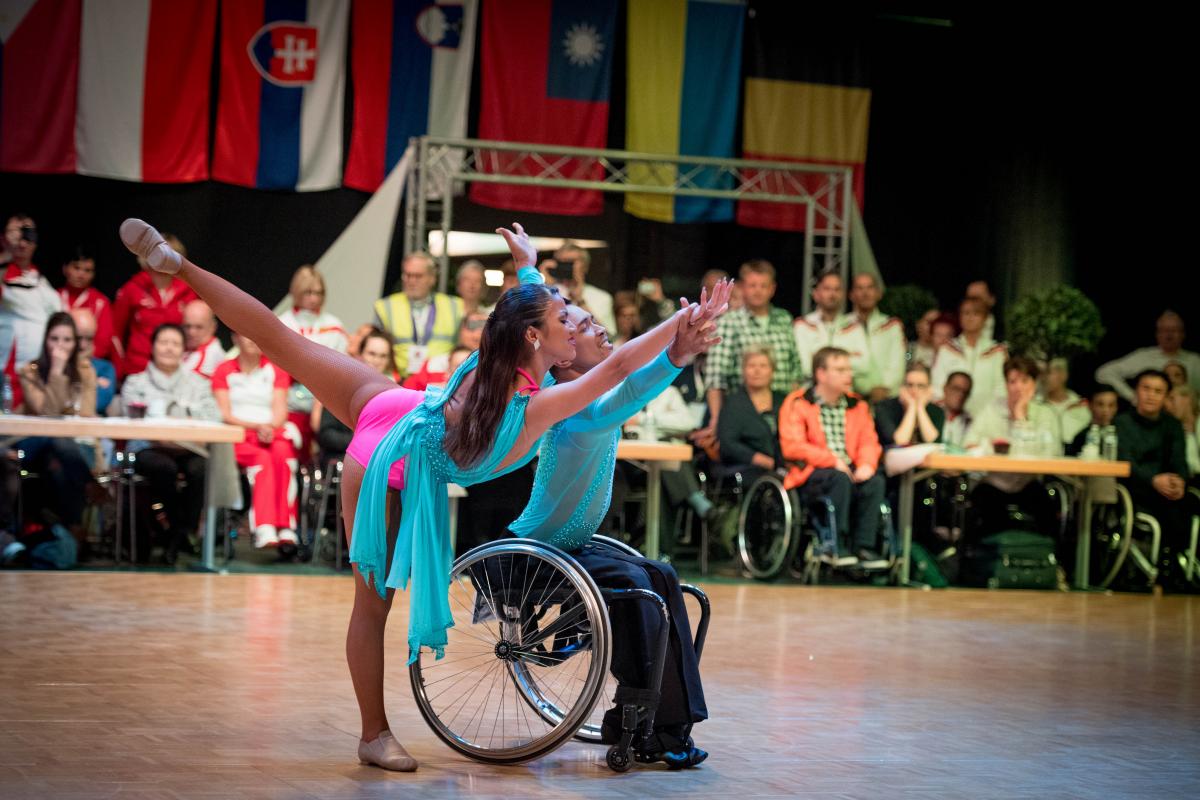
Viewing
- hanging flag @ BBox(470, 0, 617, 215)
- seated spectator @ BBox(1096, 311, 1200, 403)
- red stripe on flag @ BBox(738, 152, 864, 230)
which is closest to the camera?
seated spectator @ BBox(1096, 311, 1200, 403)

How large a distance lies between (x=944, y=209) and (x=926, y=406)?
325cm

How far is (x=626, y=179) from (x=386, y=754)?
23.5 feet

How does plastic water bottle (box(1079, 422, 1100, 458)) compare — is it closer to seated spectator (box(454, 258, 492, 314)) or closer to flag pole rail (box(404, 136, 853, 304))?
flag pole rail (box(404, 136, 853, 304))

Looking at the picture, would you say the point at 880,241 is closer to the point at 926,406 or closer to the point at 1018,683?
the point at 926,406

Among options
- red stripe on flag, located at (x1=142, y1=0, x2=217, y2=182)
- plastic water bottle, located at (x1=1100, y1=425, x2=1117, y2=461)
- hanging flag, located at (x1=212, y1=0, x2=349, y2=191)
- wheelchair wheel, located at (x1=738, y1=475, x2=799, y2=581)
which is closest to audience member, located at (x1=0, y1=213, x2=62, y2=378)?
red stripe on flag, located at (x1=142, y1=0, x2=217, y2=182)

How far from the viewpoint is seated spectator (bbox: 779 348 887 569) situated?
24.5 feet

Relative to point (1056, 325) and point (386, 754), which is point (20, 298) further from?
point (1056, 325)

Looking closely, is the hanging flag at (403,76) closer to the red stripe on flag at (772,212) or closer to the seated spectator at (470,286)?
the seated spectator at (470,286)

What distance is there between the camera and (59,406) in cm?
689

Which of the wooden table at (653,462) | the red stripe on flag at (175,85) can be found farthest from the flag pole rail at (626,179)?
the wooden table at (653,462)

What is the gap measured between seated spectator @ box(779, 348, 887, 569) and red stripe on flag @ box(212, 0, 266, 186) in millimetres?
4067

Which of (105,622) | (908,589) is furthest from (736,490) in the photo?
(105,622)

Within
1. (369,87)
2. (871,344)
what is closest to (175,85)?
(369,87)

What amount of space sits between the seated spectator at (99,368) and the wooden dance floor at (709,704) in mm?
1252
